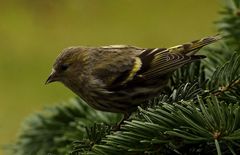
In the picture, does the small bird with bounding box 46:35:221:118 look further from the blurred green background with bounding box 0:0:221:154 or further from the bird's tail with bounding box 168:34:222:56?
the blurred green background with bounding box 0:0:221:154

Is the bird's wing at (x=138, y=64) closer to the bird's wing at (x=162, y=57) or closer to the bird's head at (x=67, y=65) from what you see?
the bird's wing at (x=162, y=57)

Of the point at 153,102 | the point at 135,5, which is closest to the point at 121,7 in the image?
the point at 135,5

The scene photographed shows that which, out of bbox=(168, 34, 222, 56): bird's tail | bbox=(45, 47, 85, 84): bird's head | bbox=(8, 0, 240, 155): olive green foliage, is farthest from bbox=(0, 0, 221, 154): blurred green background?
bbox=(168, 34, 222, 56): bird's tail

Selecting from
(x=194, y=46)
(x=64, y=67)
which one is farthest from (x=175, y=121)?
(x=64, y=67)

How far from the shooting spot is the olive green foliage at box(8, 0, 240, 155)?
1.21 m

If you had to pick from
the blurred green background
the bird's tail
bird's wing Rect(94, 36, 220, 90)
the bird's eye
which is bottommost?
the blurred green background

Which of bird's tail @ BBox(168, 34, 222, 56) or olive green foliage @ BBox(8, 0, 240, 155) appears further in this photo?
bird's tail @ BBox(168, 34, 222, 56)

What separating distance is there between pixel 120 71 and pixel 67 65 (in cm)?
23

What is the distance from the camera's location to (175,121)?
126 cm

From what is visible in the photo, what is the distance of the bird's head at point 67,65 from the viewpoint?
6.90 ft

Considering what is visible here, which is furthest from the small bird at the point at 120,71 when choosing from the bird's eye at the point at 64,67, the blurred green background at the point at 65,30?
the blurred green background at the point at 65,30

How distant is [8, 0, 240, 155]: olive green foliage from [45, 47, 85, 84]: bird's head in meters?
0.11

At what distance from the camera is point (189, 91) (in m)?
1.49

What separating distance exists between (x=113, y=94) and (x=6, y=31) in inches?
169
